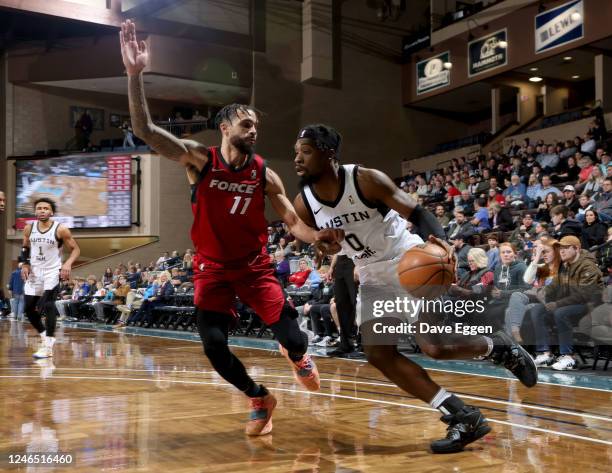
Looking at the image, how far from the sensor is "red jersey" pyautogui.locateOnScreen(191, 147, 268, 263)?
12.2 feet

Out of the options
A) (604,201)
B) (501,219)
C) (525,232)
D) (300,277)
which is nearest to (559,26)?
(501,219)

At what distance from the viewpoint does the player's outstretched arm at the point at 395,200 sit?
3.34 m

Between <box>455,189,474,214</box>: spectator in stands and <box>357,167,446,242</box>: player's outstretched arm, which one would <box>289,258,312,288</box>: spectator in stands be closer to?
<box>455,189,474,214</box>: spectator in stands

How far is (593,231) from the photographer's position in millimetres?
8500

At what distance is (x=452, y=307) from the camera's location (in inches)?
277

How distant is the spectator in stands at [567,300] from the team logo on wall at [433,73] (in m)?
16.3

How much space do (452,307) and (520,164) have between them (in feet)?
29.9

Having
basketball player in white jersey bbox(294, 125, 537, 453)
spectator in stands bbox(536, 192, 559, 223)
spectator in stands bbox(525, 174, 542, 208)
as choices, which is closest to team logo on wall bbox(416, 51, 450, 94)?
spectator in stands bbox(525, 174, 542, 208)

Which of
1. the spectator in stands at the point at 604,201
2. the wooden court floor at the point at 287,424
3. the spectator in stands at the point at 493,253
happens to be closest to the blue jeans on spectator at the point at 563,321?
the wooden court floor at the point at 287,424

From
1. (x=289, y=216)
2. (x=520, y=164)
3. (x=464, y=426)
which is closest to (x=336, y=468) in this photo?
(x=464, y=426)

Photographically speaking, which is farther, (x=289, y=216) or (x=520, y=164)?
(x=520, y=164)

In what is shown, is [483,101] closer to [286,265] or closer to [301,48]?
[301,48]

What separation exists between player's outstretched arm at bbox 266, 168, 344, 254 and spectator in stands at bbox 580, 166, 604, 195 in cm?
806

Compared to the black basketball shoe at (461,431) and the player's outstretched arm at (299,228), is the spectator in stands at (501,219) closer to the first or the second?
the player's outstretched arm at (299,228)
